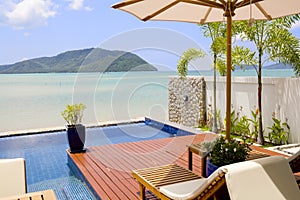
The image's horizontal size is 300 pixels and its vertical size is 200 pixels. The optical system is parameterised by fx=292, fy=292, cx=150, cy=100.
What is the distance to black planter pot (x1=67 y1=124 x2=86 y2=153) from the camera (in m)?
5.49

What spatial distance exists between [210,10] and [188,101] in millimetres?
5426

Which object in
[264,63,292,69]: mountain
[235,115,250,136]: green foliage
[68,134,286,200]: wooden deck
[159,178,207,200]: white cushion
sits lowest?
[68,134,286,200]: wooden deck

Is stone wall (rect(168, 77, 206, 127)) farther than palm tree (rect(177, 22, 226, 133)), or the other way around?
stone wall (rect(168, 77, 206, 127))

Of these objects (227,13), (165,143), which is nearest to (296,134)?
(165,143)

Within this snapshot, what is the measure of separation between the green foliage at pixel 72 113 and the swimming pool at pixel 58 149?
2.50ft

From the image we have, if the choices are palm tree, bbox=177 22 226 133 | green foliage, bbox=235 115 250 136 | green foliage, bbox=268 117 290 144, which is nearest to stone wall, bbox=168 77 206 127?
palm tree, bbox=177 22 226 133

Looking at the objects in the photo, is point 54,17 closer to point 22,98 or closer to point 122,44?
point 22,98

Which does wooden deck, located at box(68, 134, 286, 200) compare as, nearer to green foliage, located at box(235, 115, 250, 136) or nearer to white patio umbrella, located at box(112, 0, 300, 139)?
green foliage, located at box(235, 115, 250, 136)

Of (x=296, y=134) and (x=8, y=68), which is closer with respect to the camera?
(x=296, y=134)

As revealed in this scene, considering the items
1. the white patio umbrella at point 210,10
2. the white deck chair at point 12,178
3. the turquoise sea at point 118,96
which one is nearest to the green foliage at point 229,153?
the white patio umbrella at point 210,10

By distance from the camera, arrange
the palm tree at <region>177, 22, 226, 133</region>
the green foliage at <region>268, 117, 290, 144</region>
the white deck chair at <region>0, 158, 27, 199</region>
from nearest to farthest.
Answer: the white deck chair at <region>0, 158, 27, 199</region>
the green foliage at <region>268, 117, 290, 144</region>
the palm tree at <region>177, 22, 226, 133</region>

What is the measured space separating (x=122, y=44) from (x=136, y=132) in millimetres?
3193

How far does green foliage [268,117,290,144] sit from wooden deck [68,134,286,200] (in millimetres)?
897

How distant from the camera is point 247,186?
2092 mm
